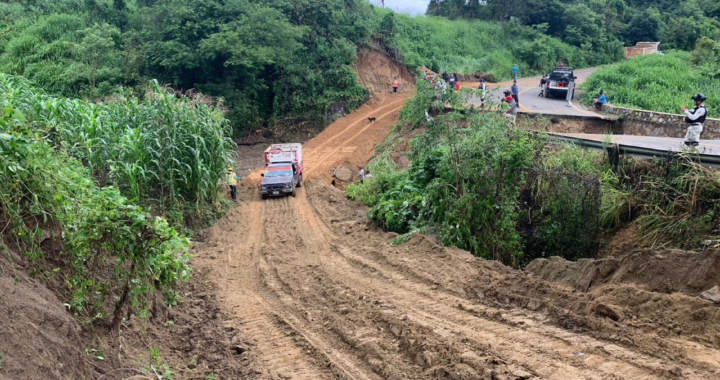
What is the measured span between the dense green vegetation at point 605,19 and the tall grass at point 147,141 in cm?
4332

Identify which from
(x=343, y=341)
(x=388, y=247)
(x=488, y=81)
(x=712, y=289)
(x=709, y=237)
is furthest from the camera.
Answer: (x=488, y=81)

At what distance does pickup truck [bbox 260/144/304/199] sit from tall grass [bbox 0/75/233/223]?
3848 millimetres

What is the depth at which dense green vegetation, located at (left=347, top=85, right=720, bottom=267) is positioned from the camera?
33.8 ft

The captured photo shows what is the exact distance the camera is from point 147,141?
47.0 feet

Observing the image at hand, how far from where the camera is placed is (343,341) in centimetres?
733

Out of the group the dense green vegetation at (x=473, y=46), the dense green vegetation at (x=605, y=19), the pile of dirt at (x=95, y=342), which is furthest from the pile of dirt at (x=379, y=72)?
the pile of dirt at (x=95, y=342)

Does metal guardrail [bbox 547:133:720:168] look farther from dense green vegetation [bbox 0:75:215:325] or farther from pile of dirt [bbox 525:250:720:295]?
dense green vegetation [bbox 0:75:215:325]

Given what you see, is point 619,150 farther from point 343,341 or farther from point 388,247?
point 343,341

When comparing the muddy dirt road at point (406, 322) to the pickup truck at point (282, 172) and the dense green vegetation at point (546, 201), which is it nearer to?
the dense green vegetation at point (546, 201)

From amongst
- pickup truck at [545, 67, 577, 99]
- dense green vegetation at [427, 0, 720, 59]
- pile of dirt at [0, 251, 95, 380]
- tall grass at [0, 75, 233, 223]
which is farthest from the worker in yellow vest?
dense green vegetation at [427, 0, 720, 59]

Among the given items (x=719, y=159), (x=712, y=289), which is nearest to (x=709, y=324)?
(x=712, y=289)

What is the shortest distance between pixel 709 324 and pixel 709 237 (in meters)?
4.44

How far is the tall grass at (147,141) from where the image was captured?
41.2 ft

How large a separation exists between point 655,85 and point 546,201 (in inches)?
837
